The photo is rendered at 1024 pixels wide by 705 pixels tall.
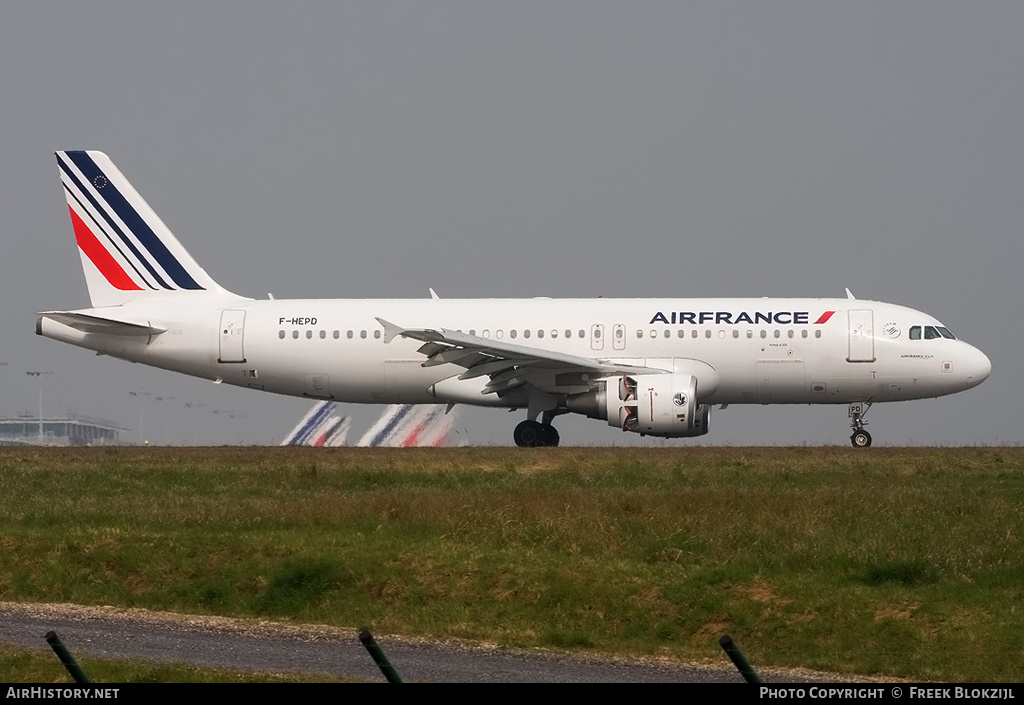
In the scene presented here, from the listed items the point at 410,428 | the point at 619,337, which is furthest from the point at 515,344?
the point at 410,428

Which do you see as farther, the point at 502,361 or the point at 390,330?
the point at 502,361

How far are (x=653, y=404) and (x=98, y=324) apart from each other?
15195 millimetres

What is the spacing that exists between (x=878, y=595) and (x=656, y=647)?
3.17 metres

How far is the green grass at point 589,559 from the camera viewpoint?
17703mm

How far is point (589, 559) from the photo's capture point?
2053 centimetres

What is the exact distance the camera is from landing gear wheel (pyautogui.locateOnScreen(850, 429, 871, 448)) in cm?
3816

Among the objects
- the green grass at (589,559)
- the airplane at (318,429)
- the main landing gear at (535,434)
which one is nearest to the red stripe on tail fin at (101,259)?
the main landing gear at (535,434)

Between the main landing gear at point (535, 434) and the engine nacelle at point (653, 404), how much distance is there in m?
2.26

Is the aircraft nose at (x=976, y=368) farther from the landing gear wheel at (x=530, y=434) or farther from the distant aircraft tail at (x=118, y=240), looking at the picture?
the distant aircraft tail at (x=118, y=240)

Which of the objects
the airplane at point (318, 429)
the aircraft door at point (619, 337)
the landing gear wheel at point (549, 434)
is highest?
the aircraft door at point (619, 337)

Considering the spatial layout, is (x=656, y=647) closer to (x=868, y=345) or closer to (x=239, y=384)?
(x=868, y=345)

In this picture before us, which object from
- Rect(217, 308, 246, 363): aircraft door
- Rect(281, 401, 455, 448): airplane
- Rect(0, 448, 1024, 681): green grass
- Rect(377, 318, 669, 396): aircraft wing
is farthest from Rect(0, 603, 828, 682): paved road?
Rect(281, 401, 455, 448): airplane

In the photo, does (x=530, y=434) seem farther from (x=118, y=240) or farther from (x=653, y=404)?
(x=118, y=240)

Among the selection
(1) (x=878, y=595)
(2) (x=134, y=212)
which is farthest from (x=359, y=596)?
(2) (x=134, y=212)
